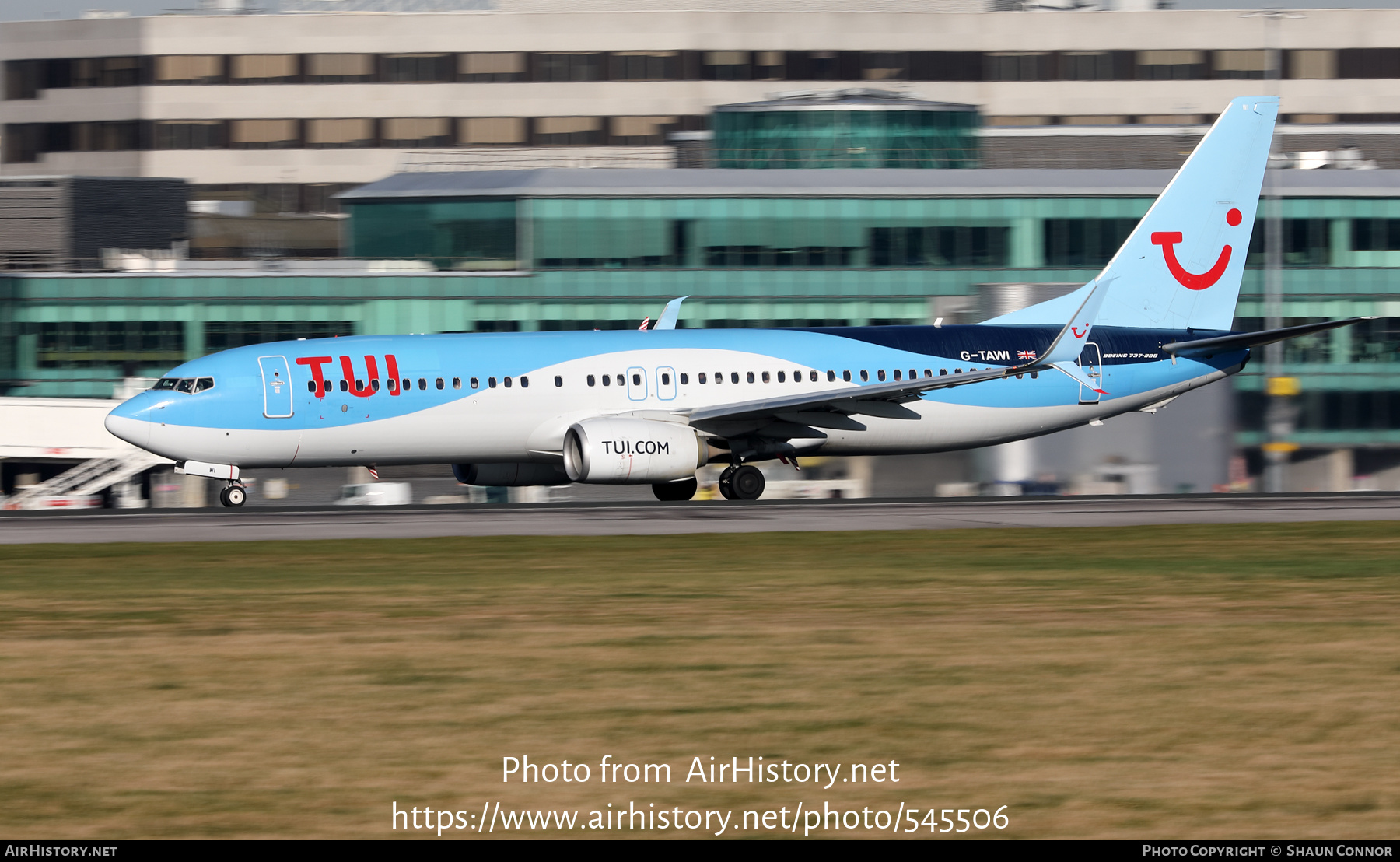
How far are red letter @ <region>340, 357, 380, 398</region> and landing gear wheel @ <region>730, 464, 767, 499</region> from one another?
8.05m

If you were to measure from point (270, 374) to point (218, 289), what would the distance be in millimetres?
38606

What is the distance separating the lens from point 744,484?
3941cm

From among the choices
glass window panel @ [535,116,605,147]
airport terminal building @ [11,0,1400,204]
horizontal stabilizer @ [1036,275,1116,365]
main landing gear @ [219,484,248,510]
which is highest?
airport terminal building @ [11,0,1400,204]

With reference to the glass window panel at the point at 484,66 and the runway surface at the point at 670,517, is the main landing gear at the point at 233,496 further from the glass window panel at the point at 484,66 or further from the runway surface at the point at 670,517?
the glass window panel at the point at 484,66

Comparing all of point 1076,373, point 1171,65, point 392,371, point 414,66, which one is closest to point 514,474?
point 392,371

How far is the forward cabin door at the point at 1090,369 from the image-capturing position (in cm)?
4138

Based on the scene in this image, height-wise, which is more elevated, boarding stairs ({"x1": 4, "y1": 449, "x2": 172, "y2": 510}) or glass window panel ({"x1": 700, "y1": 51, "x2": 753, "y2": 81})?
glass window panel ({"x1": 700, "y1": 51, "x2": 753, "y2": 81})

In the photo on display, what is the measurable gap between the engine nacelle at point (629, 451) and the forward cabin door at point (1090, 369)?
9.65 meters

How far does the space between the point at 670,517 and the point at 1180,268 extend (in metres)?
16.4

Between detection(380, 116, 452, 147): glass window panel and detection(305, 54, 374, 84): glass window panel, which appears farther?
detection(305, 54, 374, 84): glass window panel

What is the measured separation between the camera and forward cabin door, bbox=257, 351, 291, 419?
36.7 meters

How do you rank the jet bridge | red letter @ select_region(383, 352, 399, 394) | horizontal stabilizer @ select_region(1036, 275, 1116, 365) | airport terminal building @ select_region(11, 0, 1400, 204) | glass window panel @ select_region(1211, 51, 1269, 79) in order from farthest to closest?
glass window panel @ select_region(1211, 51, 1269, 79)
airport terminal building @ select_region(11, 0, 1400, 204)
the jet bridge
horizontal stabilizer @ select_region(1036, 275, 1116, 365)
red letter @ select_region(383, 352, 399, 394)

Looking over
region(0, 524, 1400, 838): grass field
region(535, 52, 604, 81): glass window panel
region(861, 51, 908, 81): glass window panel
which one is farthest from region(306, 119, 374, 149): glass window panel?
region(0, 524, 1400, 838): grass field

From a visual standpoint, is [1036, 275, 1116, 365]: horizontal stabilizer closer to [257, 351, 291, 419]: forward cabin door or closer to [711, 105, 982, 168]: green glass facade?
[257, 351, 291, 419]: forward cabin door
